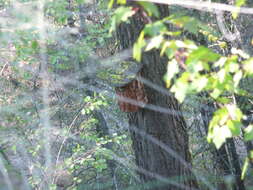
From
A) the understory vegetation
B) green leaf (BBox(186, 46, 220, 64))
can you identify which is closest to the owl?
the understory vegetation

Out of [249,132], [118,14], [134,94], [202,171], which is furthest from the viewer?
[202,171]

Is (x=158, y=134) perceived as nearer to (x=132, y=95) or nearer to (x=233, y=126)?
(x=132, y=95)

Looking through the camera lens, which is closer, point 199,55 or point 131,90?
point 199,55

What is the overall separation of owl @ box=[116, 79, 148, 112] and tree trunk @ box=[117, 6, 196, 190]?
0.20 feet

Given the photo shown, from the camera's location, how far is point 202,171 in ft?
22.3

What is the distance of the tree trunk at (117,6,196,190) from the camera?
3756 millimetres

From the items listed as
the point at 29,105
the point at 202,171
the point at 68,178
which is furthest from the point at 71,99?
the point at 202,171

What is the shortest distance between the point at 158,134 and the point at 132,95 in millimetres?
487

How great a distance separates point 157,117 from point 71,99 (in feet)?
11.9

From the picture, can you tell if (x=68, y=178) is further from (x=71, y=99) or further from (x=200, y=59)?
(x=200, y=59)

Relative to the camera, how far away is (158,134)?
12.5ft

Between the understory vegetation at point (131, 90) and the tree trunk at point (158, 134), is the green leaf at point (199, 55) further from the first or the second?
the tree trunk at point (158, 134)

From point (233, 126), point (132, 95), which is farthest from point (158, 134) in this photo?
point (233, 126)

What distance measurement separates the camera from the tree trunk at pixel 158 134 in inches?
148
